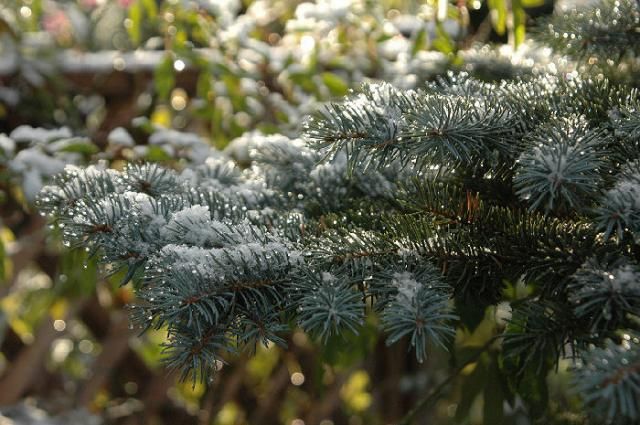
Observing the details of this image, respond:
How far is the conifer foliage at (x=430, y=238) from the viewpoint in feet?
1.39

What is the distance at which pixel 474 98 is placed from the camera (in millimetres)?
544

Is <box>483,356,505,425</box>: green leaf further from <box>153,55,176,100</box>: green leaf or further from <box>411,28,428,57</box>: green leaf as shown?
<box>153,55,176,100</box>: green leaf

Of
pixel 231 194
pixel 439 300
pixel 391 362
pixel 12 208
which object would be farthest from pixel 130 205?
pixel 391 362

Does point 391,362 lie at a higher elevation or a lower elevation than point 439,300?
lower

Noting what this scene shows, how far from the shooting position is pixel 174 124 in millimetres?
1394

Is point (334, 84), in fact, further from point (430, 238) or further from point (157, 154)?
point (430, 238)

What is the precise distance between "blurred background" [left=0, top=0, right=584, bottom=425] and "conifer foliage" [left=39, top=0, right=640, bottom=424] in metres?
0.28

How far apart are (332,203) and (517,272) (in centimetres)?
20

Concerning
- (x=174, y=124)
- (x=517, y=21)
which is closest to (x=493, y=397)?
(x=517, y=21)

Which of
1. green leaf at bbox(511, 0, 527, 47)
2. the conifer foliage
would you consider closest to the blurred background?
green leaf at bbox(511, 0, 527, 47)

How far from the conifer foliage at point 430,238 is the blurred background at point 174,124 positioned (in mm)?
281

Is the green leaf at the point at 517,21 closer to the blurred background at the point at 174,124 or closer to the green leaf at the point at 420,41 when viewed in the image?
the blurred background at the point at 174,124

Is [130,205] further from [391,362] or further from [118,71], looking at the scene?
[391,362]

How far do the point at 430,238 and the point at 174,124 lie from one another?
3.26ft
